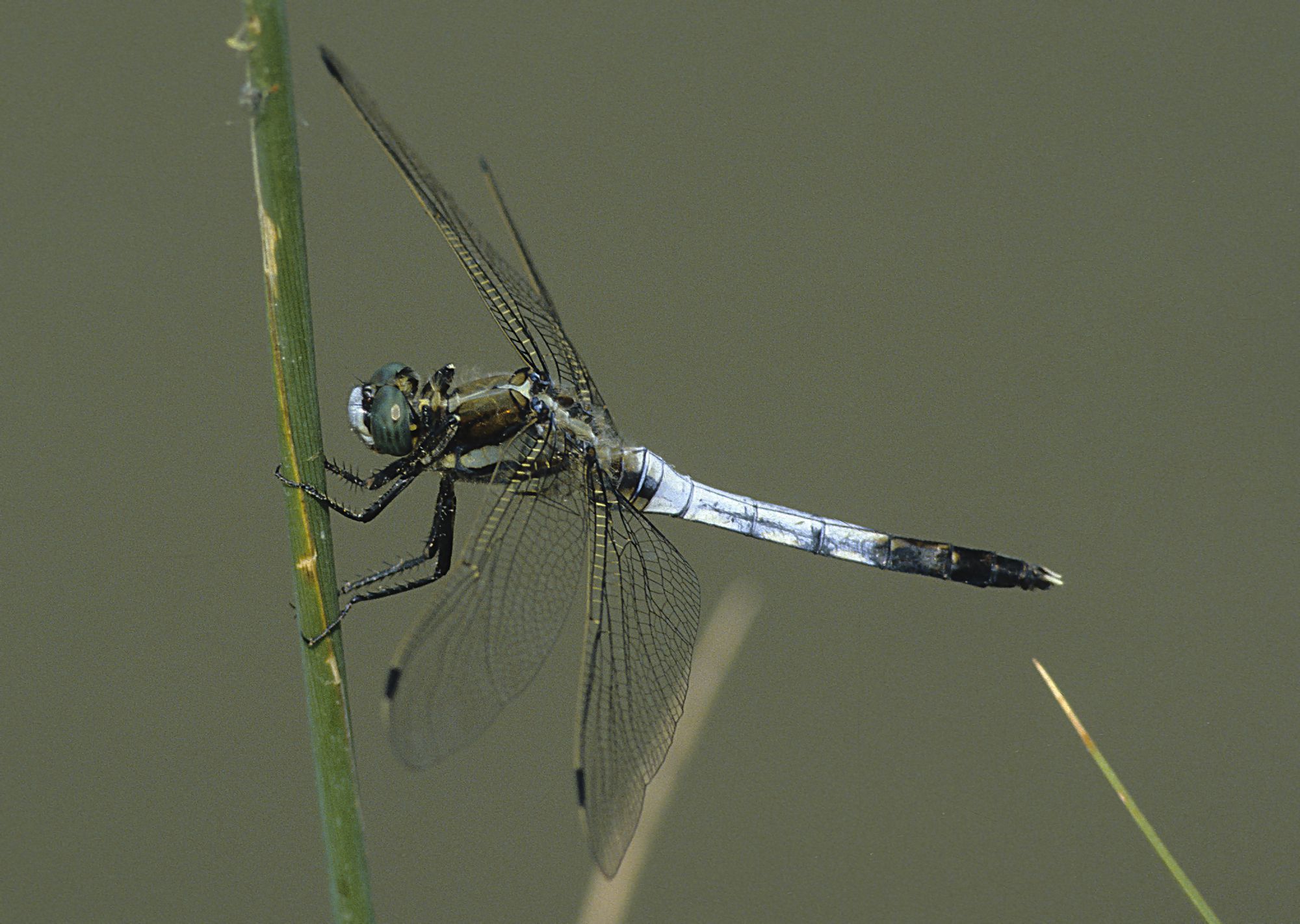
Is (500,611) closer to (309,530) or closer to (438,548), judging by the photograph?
(438,548)

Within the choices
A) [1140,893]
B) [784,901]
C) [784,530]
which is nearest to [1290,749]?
[1140,893]

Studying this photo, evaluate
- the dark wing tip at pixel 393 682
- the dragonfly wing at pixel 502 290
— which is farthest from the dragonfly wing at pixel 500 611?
the dragonfly wing at pixel 502 290

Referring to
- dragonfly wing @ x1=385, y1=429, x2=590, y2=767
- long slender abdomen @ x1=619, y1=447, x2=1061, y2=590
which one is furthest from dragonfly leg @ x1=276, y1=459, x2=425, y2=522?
long slender abdomen @ x1=619, y1=447, x2=1061, y2=590

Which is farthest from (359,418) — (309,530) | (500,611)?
(309,530)

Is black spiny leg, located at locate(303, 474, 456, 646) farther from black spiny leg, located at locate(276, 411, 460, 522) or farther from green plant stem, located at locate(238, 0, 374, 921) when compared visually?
green plant stem, located at locate(238, 0, 374, 921)

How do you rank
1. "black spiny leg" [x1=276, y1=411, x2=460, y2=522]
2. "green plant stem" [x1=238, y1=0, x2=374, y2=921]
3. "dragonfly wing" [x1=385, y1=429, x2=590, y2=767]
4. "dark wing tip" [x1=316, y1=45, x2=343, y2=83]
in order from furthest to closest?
"black spiny leg" [x1=276, y1=411, x2=460, y2=522]
"dragonfly wing" [x1=385, y1=429, x2=590, y2=767]
"dark wing tip" [x1=316, y1=45, x2=343, y2=83]
"green plant stem" [x1=238, y1=0, x2=374, y2=921]
